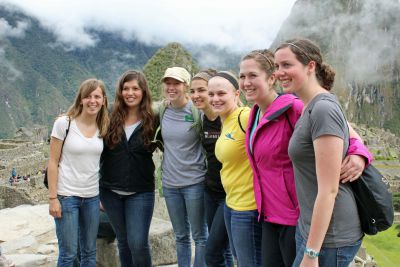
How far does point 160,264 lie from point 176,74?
2.48m

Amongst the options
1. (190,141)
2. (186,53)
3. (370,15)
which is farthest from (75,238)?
(370,15)

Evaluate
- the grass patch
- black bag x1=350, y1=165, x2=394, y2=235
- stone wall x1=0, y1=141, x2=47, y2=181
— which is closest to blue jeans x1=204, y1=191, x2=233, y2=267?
black bag x1=350, y1=165, x2=394, y2=235

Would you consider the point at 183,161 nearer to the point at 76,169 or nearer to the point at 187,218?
the point at 187,218

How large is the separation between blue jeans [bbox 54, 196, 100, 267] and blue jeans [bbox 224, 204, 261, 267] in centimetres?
151

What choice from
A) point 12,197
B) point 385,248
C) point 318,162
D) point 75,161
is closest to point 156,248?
point 75,161

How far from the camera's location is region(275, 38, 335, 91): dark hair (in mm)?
2734

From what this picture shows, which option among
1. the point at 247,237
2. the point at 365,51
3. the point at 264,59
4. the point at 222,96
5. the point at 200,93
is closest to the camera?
the point at 264,59

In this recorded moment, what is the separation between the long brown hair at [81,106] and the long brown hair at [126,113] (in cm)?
7

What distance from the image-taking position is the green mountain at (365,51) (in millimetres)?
162250

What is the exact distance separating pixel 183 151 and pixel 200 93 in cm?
57

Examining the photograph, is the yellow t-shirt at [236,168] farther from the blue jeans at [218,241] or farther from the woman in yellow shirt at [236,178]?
the blue jeans at [218,241]

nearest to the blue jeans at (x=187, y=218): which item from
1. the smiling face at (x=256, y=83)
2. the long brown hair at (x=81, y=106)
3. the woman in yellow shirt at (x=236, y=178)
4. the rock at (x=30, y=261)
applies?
the woman in yellow shirt at (x=236, y=178)

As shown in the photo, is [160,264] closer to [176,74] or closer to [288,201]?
[176,74]

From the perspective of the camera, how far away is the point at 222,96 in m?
3.80
